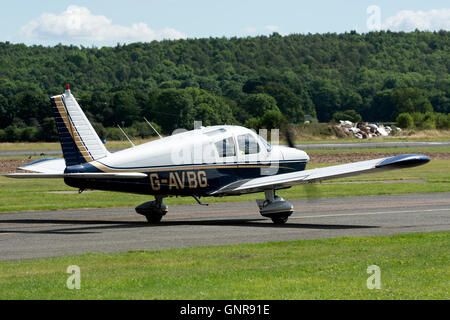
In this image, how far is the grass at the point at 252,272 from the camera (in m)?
11.6

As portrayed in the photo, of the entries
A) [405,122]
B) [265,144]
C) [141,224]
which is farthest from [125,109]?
[265,144]

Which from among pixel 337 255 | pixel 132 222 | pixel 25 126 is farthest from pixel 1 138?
pixel 337 255

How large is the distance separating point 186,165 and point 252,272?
8660mm

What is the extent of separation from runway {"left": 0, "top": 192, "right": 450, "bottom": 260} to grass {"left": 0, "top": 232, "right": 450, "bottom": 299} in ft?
5.63

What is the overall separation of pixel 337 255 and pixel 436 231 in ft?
18.4

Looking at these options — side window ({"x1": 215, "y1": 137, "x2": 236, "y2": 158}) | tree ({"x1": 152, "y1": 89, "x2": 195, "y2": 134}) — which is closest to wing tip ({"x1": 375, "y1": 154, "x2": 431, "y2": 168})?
side window ({"x1": 215, "y1": 137, "x2": 236, "y2": 158})

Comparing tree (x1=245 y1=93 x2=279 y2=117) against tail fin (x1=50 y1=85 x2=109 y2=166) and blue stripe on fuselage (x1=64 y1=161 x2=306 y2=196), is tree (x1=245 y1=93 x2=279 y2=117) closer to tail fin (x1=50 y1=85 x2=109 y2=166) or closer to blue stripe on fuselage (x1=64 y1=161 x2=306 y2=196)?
blue stripe on fuselage (x1=64 y1=161 x2=306 y2=196)

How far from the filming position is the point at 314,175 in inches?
853

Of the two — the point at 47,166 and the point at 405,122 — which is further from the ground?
the point at 47,166

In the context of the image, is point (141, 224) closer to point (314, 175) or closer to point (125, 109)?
point (314, 175)

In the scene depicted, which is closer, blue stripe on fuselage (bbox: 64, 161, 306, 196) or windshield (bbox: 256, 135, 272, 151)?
blue stripe on fuselage (bbox: 64, 161, 306, 196)

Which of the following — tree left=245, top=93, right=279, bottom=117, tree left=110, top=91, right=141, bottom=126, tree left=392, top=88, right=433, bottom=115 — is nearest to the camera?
tree left=110, top=91, right=141, bottom=126

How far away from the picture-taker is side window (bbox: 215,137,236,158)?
2248 cm

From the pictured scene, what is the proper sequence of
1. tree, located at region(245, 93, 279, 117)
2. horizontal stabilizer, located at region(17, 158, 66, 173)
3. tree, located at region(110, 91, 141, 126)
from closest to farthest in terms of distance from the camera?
horizontal stabilizer, located at region(17, 158, 66, 173) < tree, located at region(110, 91, 141, 126) < tree, located at region(245, 93, 279, 117)
